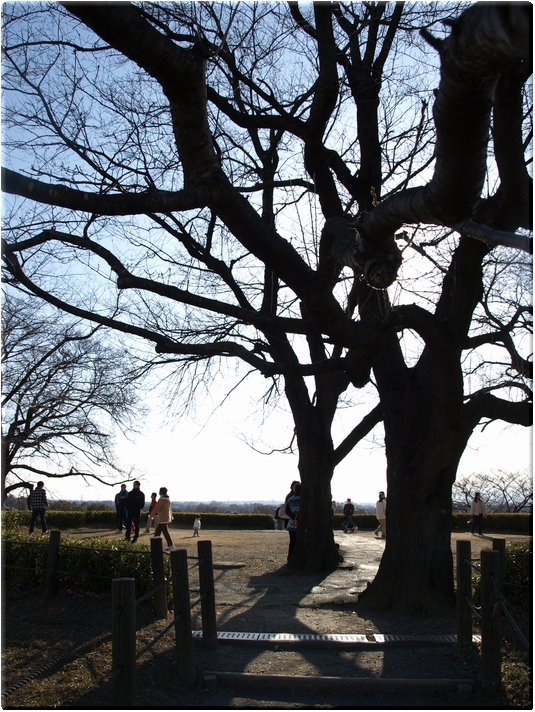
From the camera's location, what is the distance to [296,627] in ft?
23.9

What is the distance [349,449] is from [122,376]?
4.98 meters

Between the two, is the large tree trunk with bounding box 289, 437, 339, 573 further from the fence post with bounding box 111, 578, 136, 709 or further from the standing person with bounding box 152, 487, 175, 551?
the fence post with bounding box 111, 578, 136, 709

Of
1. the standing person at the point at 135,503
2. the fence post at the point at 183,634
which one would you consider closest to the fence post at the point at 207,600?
the fence post at the point at 183,634

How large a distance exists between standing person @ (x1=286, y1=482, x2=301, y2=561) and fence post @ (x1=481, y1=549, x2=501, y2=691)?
25.5ft

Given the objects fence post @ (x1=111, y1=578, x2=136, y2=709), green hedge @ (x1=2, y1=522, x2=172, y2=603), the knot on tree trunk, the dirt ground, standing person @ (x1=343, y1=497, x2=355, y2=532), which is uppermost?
the knot on tree trunk

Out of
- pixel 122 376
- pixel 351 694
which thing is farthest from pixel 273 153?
pixel 351 694

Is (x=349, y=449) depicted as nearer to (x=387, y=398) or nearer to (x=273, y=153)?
(x=387, y=398)

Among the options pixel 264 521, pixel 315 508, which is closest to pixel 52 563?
pixel 315 508

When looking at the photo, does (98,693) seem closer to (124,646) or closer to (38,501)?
(124,646)

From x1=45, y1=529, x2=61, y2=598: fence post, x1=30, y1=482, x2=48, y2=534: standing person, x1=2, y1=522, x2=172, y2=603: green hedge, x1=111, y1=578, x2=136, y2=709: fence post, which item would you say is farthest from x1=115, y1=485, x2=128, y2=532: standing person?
x1=111, y1=578, x2=136, y2=709: fence post

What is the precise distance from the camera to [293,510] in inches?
537

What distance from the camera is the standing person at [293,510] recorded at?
1301 centimetres

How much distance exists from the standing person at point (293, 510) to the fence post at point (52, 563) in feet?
17.6

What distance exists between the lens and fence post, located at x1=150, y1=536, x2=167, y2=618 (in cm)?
738
